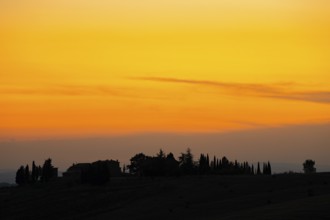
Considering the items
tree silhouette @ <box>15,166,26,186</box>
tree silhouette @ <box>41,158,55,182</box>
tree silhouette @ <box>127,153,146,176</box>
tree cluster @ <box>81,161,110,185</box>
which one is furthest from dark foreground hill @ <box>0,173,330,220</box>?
tree silhouette @ <box>127,153,146,176</box>

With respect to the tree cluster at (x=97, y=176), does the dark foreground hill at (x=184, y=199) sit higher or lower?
lower

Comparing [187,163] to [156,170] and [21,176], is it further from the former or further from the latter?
[21,176]

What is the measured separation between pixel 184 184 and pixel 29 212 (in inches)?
1001

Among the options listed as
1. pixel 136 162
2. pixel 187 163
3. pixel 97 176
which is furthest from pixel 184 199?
pixel 136 162

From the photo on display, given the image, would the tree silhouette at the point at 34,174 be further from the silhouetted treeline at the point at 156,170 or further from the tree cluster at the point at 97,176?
the tree cluster at the point at 97,176

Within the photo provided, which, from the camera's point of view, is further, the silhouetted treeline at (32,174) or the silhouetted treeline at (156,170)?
the silhouetted treeline at (32,174)

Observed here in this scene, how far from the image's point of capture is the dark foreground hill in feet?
160

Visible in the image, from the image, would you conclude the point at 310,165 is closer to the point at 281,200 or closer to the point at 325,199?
the point at 281,200

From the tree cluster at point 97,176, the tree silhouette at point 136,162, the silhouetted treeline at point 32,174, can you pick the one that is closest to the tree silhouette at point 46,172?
the silhouetted treeline at point 32,174

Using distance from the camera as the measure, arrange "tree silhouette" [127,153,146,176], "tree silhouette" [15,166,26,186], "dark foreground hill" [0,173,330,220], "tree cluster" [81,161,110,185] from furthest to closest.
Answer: "tree silhouette" [127,153,146,176] → "tree silhouette" [15,166,26,186] → "tree cluster" [81,161,110,185] → "dark foreground hill" [0,173,330,220]

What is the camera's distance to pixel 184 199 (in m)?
73.1

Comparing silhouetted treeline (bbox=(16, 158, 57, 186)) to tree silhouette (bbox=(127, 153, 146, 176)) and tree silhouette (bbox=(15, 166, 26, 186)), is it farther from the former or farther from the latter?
tree silhouette (bbox=(127, 153, 146, 176))

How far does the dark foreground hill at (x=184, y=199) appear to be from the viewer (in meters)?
48.9

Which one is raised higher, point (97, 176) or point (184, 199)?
point (97, 176)
